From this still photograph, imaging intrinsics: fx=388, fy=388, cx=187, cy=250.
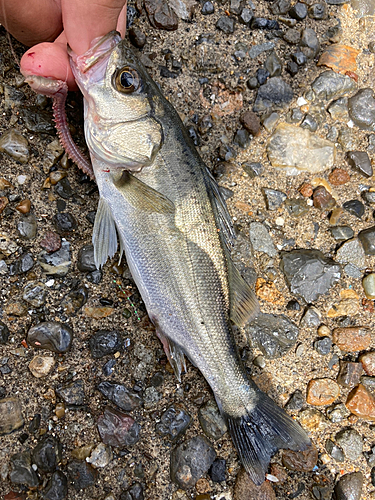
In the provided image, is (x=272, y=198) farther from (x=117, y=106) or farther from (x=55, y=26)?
(x=55, y=26)

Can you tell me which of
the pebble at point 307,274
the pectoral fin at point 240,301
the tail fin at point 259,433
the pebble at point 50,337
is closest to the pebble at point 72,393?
the pebble at point 50,337

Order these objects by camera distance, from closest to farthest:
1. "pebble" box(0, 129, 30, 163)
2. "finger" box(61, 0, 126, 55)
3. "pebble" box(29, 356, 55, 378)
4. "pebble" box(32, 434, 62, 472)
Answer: "finger" box(61, 0, 126, 55) → "pebble" box(32, 434, 62, 472) → "pebble" box(29, 356, 55, 378) → "pebble" box(0, 129, 30, 163)

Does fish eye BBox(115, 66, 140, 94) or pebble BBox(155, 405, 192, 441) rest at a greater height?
fish eye BBox(115, 66, 140, 94)

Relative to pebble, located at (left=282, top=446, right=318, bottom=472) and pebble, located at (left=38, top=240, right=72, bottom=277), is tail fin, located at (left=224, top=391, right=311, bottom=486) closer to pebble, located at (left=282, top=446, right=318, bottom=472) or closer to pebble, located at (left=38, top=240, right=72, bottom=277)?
pebble, located at (left=282, top=446, right=318, bottom=472)

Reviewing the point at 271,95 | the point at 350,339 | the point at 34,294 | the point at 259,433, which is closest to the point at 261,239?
the point at 350,339

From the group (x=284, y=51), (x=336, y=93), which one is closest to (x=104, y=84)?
(x=284, y=51)

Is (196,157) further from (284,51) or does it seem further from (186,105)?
(284,51)

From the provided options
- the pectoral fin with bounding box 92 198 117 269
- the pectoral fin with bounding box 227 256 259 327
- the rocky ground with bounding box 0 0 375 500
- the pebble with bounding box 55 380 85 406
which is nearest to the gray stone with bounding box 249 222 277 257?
the rocky ground with bounding box 0 0 375 500
